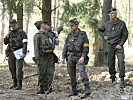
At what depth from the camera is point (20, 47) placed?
998cm

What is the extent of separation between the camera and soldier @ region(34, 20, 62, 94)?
9055mm

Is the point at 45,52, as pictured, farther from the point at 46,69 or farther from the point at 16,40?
the point at 16,40

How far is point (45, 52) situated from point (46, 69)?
0.50 metres

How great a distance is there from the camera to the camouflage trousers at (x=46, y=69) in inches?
362

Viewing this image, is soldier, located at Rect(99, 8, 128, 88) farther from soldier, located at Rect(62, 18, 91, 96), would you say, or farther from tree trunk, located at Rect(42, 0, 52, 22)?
tree trunk, located at Rect(42, 0, 52, 22)

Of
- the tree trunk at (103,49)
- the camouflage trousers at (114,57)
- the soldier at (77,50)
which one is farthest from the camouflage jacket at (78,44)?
the tree trunk at (103,49)

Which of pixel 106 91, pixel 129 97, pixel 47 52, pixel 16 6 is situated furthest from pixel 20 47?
pixel 16 6

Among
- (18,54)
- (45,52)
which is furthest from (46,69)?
(18,54)

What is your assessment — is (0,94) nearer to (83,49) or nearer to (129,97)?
(83,49)

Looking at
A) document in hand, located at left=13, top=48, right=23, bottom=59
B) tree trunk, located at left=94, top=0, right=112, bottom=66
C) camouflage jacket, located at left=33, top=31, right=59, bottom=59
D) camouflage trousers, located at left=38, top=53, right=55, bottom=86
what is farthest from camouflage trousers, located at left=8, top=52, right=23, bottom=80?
tree trunk, located at left=94, top=0, right=112, bottom=66

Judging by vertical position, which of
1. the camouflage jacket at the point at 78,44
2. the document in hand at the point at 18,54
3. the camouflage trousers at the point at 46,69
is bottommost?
the camouflage trousers at the point at 46,69

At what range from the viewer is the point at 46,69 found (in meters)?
9.26

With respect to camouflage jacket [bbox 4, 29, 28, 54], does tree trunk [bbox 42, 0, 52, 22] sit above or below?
above

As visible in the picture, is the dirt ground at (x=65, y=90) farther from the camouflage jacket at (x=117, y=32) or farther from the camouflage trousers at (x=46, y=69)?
the camouflage jacket at (x=117, y=32)
